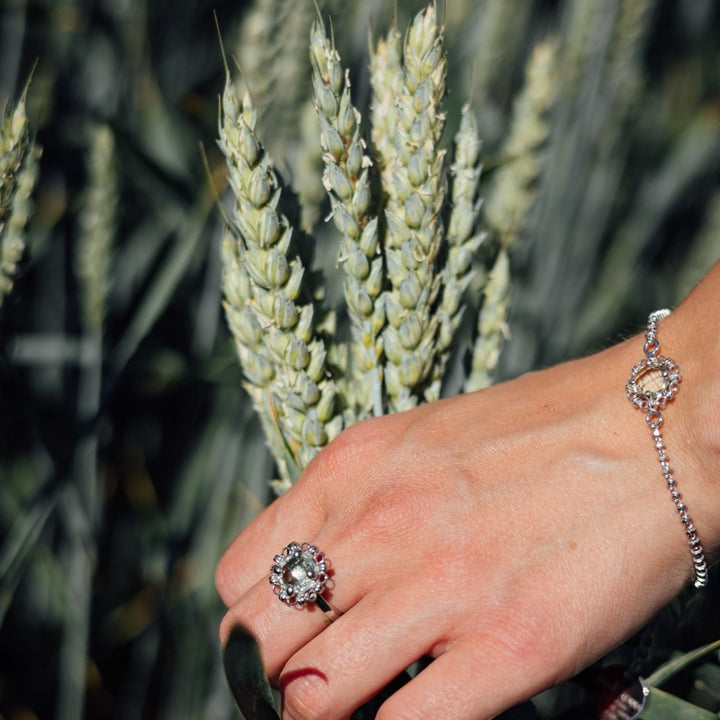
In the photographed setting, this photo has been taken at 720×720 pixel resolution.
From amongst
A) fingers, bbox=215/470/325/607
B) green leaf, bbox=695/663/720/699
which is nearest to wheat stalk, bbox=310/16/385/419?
fingers, bbox=215/470/325/607

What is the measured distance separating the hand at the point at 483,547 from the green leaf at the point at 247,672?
0.06 m

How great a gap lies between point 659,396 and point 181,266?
1.69 ft

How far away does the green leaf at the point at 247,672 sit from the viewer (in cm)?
47

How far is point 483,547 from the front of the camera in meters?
0.55

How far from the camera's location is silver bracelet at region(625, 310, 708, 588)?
1.82ft

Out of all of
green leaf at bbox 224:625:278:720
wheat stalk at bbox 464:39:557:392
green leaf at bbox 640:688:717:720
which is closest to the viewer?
green leaf at bbox 224:625:278:720

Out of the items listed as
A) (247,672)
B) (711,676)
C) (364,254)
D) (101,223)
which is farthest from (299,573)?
(101,223)

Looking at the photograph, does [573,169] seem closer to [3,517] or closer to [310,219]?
[310,219]

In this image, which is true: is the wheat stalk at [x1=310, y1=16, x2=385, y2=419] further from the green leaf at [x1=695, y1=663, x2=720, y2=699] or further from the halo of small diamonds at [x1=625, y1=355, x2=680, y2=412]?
the green leaf at [x1=695, y1=663, x2=720, y2=699]

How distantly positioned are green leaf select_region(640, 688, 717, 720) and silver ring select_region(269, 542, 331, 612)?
24 centimetres

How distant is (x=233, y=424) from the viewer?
0.95 metres

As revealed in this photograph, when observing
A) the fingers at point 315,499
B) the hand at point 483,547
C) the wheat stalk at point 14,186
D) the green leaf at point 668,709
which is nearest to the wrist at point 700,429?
the hand at point 483,547

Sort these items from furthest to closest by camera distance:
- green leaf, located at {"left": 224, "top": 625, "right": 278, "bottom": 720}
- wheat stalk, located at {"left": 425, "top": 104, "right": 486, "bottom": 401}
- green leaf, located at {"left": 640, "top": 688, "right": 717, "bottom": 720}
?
wheat stalk, located at {"left": 425, "top": 104, "right": 486, "bottom": 401} → green leaf, located at {"left": 640, "top": 688, "right": 717, "bottom": 720} → green leaf, located at {"left": 224, "top": 625, "right": 278, "bottom": 720}

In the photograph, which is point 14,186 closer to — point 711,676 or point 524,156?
point 524,156
